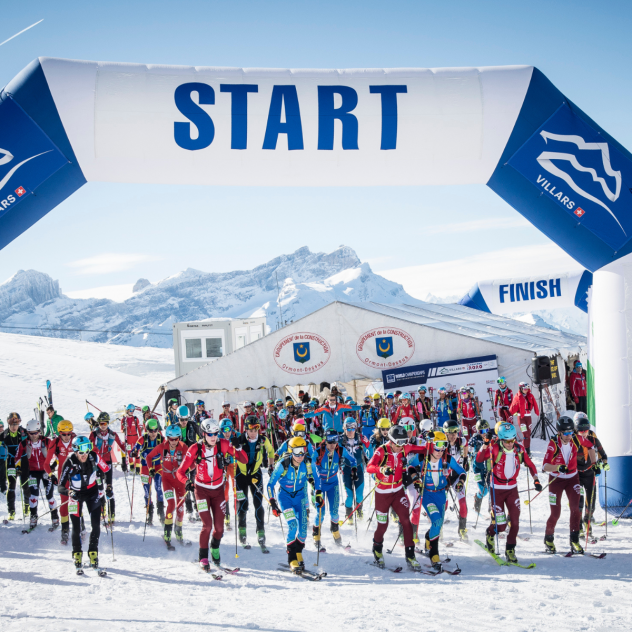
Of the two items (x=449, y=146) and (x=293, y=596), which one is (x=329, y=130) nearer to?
(x=449, y=146)

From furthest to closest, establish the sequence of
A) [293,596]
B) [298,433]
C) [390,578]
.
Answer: [298,433] < [390,578] < [293,596]

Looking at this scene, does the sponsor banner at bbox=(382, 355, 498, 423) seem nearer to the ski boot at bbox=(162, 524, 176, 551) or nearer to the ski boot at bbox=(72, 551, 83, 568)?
the ski boot at bbox=(162, 524, 176, 551)

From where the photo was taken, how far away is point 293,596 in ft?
21.1

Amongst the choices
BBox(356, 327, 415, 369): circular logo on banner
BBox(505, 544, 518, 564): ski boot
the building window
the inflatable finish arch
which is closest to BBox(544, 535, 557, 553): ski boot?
BBox(505, 544, 518, 564): ski boot

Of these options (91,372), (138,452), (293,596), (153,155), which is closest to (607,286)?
(293,596)

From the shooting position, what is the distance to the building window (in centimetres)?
2333

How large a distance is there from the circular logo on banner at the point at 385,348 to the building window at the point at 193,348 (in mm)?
7848

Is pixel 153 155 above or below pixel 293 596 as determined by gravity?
above

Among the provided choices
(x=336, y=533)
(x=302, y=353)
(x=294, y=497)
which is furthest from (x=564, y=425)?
(x=302, y=353)

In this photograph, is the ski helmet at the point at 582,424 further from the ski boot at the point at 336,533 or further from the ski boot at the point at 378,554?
the ski boot at the point at 336,533

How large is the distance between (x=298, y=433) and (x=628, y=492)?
5035mm

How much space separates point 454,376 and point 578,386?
505 cm

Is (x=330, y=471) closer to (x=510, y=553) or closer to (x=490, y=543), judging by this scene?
(x=490, y=543)

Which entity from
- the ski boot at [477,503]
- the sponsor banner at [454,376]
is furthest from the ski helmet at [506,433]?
the sponsor banner at [454,376]
